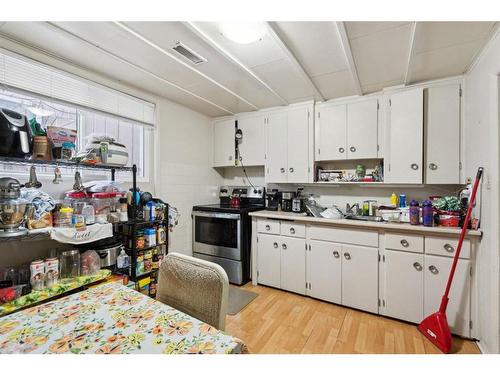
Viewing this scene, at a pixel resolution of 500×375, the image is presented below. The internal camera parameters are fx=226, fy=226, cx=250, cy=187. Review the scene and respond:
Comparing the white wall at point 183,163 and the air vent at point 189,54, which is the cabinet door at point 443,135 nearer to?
the air vent at point 189,54

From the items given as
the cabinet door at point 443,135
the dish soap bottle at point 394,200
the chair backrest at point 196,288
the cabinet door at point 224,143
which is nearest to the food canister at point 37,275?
the chair backrest at point 196,288

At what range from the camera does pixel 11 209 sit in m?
1.29

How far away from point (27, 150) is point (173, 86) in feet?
4.46

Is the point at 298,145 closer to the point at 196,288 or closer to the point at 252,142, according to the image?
the point at 252,142

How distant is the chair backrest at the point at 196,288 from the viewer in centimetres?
100

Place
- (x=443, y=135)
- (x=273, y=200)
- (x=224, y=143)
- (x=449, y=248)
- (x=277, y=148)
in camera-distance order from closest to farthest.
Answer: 1. (x=449, y=248)
2. (x=443, y=135)
3. (x=277, y=148)
4. (x=273, y=200)
5. (x=224, y=143)

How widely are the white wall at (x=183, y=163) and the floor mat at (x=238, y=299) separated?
86 cm

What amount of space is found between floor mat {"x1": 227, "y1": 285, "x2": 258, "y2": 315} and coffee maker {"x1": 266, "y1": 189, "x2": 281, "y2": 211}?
1.10 m

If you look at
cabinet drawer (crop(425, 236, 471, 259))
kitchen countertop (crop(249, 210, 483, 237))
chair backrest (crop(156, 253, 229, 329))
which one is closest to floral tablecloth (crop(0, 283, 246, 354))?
chair backrest (crop(156, 253, 229, 329))

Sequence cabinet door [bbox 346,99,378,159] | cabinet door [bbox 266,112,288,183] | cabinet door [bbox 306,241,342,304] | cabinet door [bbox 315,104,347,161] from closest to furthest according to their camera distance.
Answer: cabinet door [bbox 306,241,342,304], cabinet door [bbox 346,99,378,159], cabinet door [bbox 315,104,347,161], cabinet door [bbox 266,112,288,183]

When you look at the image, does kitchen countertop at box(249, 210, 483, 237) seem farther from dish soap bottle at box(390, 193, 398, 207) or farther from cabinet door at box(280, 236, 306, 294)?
dish soap bottle at box(390, 193, 398, 207)

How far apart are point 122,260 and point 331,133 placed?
2483mm

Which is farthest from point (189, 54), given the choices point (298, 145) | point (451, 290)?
point (451, 290)

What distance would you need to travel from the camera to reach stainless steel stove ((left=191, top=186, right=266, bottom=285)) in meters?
2.75
